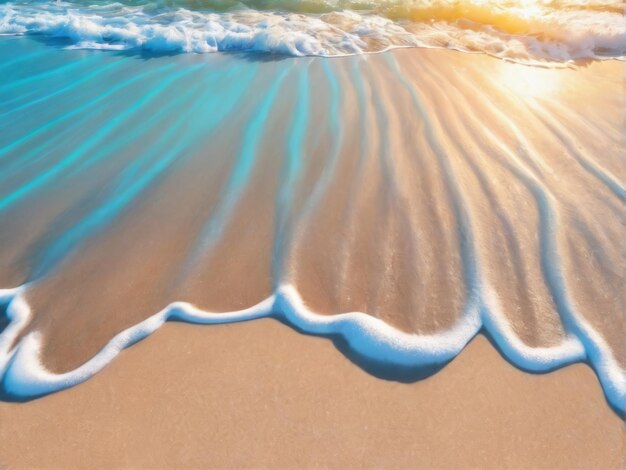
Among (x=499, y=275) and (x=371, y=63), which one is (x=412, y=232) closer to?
(x=499, y=275)

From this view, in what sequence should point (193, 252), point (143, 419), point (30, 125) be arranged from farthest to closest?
point (30, 125) → point (193, 252) → point (143, 419)

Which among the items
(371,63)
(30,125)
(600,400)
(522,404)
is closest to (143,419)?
(522,404)

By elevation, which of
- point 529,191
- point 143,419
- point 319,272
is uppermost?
point 529,191

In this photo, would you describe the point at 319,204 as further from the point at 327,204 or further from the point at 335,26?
→ the point at 335,26

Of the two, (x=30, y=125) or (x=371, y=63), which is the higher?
(x=371, y=63)

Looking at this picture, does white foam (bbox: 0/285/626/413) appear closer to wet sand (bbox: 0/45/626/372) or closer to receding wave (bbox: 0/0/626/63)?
wet sand (bbox: 0/45/626/372)

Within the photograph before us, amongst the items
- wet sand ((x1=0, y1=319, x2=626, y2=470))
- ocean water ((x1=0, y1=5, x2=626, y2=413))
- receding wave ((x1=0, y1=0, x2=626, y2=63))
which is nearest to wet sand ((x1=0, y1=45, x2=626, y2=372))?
ocean water ((x1=0, y1=5, x2=626, y2=413))

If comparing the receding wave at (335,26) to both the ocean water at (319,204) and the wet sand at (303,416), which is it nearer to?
the ocean water at (319,204)

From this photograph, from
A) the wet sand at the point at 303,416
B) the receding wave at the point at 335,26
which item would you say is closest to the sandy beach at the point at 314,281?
the wet sand at the point at 303,416
